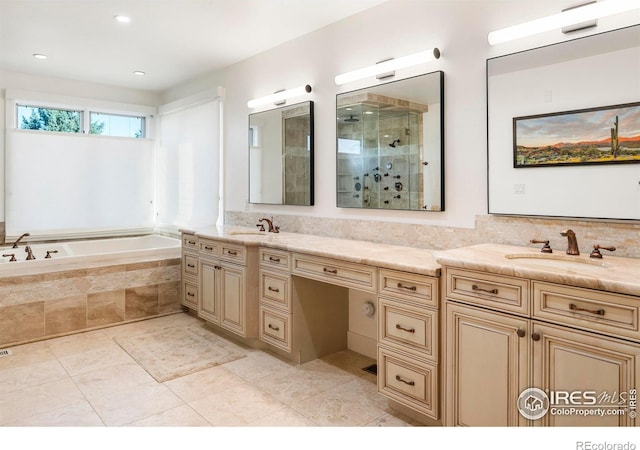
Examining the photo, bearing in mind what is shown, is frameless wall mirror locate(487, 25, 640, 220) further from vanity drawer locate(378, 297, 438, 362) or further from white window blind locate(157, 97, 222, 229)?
white window blind locate(157, 97, 222, 229)

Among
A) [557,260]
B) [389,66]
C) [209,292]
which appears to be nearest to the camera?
[557,260]

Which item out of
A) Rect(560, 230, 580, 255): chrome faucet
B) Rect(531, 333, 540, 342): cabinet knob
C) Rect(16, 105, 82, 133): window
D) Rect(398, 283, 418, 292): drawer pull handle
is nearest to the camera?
Rect(531, 333, 540, 342): cabinet knob

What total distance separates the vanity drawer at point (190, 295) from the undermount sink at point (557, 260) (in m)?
2.80

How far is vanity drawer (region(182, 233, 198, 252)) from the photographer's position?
384cm

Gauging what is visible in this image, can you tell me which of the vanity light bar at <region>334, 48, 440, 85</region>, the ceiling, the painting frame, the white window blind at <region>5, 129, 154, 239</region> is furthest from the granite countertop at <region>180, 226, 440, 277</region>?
the white window blind at <region>5, 129, 154, 239</region>

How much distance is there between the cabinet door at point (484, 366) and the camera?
1.70 metres

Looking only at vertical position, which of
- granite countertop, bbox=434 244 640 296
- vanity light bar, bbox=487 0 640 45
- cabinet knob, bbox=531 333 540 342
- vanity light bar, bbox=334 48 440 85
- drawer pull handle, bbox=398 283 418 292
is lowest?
cabinet knob, bbox=531 333 540 342

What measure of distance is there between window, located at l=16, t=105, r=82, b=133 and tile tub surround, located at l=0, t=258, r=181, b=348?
7.44 ft

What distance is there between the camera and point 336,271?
2523mm

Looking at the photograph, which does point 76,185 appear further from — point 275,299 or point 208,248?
point 275,299

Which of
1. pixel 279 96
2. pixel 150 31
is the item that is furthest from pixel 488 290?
pixel 150 31

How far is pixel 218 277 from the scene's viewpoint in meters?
3.46

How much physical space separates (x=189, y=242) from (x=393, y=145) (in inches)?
84.8
